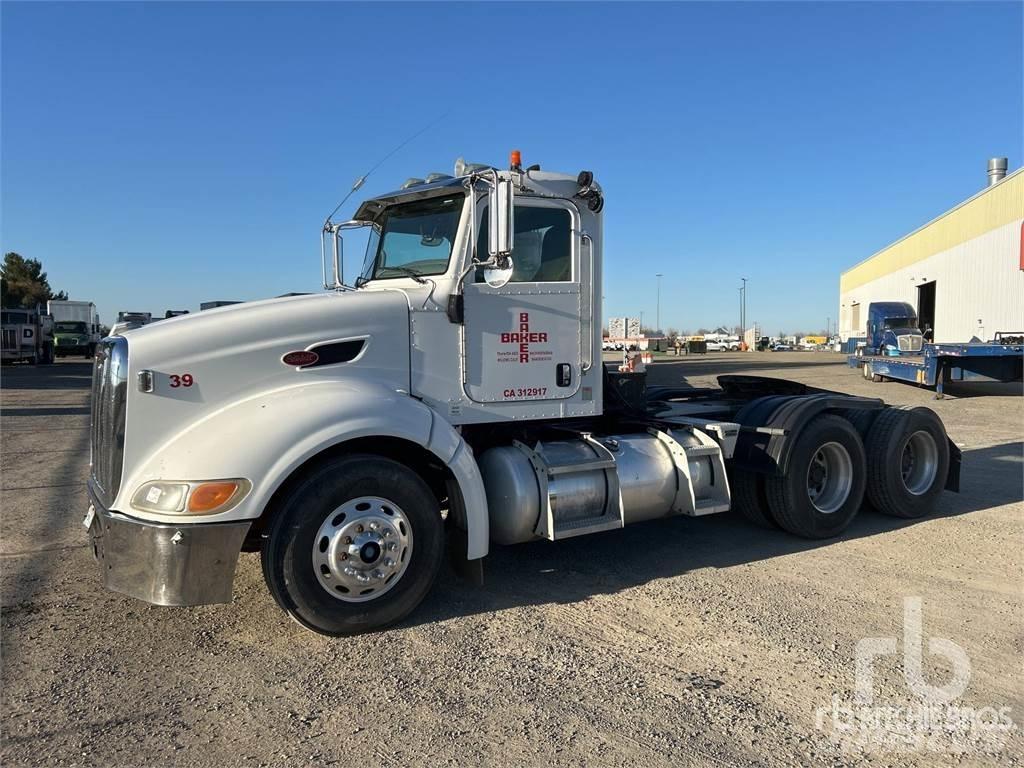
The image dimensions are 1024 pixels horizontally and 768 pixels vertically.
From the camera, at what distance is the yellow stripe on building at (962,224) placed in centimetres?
2603

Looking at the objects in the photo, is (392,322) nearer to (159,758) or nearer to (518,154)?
(518,154)

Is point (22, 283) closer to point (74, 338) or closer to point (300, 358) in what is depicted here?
point (74, 338)

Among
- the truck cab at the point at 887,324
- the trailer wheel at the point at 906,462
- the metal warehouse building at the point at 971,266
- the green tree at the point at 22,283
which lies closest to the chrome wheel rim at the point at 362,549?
the trailer wheel at the point at 906,462

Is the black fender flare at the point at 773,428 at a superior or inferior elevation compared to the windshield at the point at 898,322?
inferior

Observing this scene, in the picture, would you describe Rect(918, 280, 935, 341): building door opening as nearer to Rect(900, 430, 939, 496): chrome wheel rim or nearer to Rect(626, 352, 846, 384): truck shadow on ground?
Rect(626, 352, 846, 384): truck shadow on ground

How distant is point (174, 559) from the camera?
379 centimetres

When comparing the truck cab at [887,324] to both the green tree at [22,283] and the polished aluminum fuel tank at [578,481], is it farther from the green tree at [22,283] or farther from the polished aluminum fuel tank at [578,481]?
the green tree at [22,283]

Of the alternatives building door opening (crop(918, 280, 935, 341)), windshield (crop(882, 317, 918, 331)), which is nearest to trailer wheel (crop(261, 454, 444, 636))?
windshield (crop(882, 317, 918, 331))

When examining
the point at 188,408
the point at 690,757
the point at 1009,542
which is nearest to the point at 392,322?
the point at 188,408

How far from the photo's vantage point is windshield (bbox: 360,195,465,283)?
16.4 ft

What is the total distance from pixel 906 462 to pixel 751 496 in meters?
1.99

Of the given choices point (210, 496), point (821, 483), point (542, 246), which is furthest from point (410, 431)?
point (821, 483)

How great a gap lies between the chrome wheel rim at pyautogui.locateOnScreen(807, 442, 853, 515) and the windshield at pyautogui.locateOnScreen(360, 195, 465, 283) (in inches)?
147

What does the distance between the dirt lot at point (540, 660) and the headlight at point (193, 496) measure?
80 centimetres
